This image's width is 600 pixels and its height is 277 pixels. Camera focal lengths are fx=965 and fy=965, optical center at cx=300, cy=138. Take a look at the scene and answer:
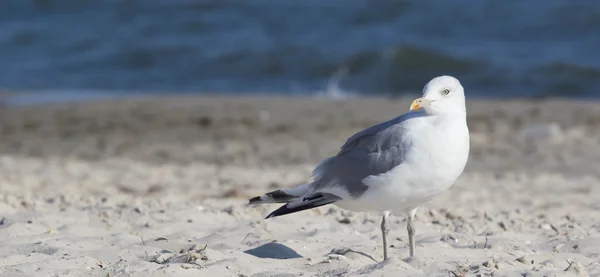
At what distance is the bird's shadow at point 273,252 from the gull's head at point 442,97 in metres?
1.06

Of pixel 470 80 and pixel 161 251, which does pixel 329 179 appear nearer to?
pixel 161 251

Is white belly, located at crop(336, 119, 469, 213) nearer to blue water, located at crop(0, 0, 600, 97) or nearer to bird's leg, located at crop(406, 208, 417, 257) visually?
bird's leg, located at crop(406, 208, 417, 257)

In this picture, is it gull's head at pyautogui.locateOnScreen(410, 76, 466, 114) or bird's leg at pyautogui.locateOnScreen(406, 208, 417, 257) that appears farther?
bird's leg at pyautogui.locateOnScreen(406, 208, 417, 257)

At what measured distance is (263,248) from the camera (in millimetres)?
4938

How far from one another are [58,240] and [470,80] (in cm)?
1071

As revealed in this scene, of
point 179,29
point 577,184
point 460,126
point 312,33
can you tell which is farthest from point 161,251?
point 179,29

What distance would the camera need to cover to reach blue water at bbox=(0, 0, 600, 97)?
15.2m

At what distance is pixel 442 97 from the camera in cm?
435

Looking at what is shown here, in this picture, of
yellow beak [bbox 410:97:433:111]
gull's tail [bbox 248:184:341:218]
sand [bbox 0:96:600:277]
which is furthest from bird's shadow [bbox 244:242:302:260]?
yellow beak [bbox 410:97:433:111]

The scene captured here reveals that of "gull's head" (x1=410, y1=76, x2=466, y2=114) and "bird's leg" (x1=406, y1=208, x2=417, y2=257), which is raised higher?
"gull's head" (x1=410, y1=76, x2=466, y2=114)

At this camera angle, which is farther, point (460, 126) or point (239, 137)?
point (239, 137)

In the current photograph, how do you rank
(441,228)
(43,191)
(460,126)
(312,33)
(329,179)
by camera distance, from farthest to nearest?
(312,33) < (43,191) < (441,228) < (329,179) < (460,126)

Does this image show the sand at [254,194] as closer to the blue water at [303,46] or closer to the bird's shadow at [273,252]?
the bird's shadow at [273,252]

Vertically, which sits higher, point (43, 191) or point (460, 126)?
point (460, 126)
